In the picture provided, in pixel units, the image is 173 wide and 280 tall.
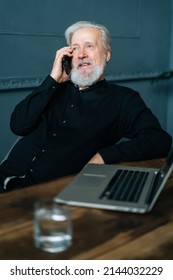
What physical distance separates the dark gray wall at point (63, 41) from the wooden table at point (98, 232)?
1655mm

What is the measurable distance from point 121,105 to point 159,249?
117 cm

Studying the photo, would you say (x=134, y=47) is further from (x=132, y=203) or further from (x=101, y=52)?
(x=132, y=203)

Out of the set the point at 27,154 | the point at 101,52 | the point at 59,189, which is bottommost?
the point at 27,154

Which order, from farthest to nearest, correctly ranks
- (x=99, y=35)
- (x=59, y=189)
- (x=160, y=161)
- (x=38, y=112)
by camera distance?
(x=99, y=35)
(x=38, y=112)
(x=160, y=161)
(x=59, y=189)

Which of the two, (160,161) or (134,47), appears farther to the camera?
(134,47)

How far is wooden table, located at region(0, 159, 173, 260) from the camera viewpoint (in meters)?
0.90

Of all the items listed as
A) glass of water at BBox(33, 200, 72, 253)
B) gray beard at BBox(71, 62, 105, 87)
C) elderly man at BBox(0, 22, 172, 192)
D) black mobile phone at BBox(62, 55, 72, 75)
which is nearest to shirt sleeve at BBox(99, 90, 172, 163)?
elderly man at BBox(0, 22, 172, 192)

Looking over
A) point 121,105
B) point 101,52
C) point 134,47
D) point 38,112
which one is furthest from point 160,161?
point 134,47

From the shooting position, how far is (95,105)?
204 cm

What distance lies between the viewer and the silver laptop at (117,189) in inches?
44.0

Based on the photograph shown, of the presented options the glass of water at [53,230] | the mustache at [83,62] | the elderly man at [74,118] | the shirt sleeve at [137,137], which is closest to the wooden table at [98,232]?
the glass of water at [53,230]

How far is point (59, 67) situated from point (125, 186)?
0.96 m

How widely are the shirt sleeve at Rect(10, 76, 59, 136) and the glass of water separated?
106 centimetres
